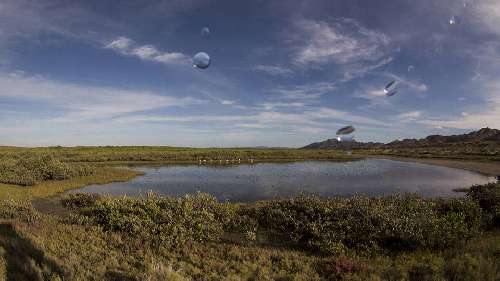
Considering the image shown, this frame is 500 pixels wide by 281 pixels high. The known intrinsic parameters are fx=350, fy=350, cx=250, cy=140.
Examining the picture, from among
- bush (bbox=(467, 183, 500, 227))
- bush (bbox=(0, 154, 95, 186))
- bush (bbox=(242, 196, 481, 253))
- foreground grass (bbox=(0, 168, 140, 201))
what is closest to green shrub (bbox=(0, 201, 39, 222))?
foreground grass (bbox=(0, 168, 140, 201))

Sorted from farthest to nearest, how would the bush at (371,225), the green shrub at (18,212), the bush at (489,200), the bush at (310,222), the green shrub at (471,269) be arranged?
the green shrub at (18,212)
the bush at (489,200)
the bush at (310,222)
the bush at (371,225)
the green shrub at (471,269)

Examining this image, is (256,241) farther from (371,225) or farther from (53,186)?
(53,186)

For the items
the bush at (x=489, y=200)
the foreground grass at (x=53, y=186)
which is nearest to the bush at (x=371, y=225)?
the bush at (x=489, y=200)

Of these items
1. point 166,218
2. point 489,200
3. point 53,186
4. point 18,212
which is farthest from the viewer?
point 53,186

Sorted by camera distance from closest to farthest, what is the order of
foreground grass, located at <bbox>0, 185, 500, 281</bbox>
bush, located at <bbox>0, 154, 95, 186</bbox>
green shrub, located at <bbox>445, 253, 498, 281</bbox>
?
green shrub, located at <bbox>445, 253, 498, 281</bbox>
foreground grass, located at <bbox>0, 185, 500, 281</bbox>
bush, located at <bbox>0, 154, 95, 186</bbox>

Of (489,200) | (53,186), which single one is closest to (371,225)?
(489,200)

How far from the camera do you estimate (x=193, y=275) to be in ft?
34.6

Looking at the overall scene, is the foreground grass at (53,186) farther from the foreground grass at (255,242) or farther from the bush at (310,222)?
the bush at (310,222)

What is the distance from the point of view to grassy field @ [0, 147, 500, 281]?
10.6 meters

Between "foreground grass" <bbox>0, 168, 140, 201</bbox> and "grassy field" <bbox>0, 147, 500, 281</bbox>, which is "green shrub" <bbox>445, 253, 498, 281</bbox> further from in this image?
"foreground grass" <bbox>0, 168, 140, 201</bbox>

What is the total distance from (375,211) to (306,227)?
10.4ft

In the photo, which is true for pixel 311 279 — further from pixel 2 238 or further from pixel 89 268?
pixel 2 238

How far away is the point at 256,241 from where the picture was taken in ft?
49.6

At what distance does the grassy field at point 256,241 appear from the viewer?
10555mm
